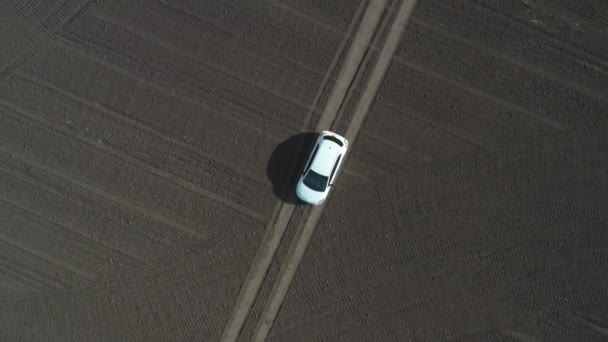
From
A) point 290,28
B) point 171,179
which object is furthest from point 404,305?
point 290,28

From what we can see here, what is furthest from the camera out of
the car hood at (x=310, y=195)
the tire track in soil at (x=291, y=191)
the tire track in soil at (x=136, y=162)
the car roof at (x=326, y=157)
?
the tire track in soil at (x=136, y=162)

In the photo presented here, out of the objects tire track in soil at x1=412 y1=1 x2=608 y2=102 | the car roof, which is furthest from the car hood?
tire track in soil at x1=412 y1=1 x2=608 y2=102

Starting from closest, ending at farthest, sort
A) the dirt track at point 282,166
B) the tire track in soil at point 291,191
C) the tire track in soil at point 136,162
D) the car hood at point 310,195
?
the car hood at point 310,195 → the dirt track at point 282,166 → the tire track in soil at point 291,191 → the tire track in soil at point 136,162

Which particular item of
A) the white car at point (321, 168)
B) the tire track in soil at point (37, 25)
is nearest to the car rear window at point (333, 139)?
the white car at point (321, 168)

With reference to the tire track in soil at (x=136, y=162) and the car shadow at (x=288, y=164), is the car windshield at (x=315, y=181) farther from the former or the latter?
the tire track in soil at (x=136, y=162)

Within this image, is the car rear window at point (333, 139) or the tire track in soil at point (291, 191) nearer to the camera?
the car rear window at point (333, 139)

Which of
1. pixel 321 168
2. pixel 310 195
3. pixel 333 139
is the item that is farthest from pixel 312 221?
pixel 333 139

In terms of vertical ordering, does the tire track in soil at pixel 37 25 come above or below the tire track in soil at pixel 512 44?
below

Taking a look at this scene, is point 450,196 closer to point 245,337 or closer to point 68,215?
point 245,337
